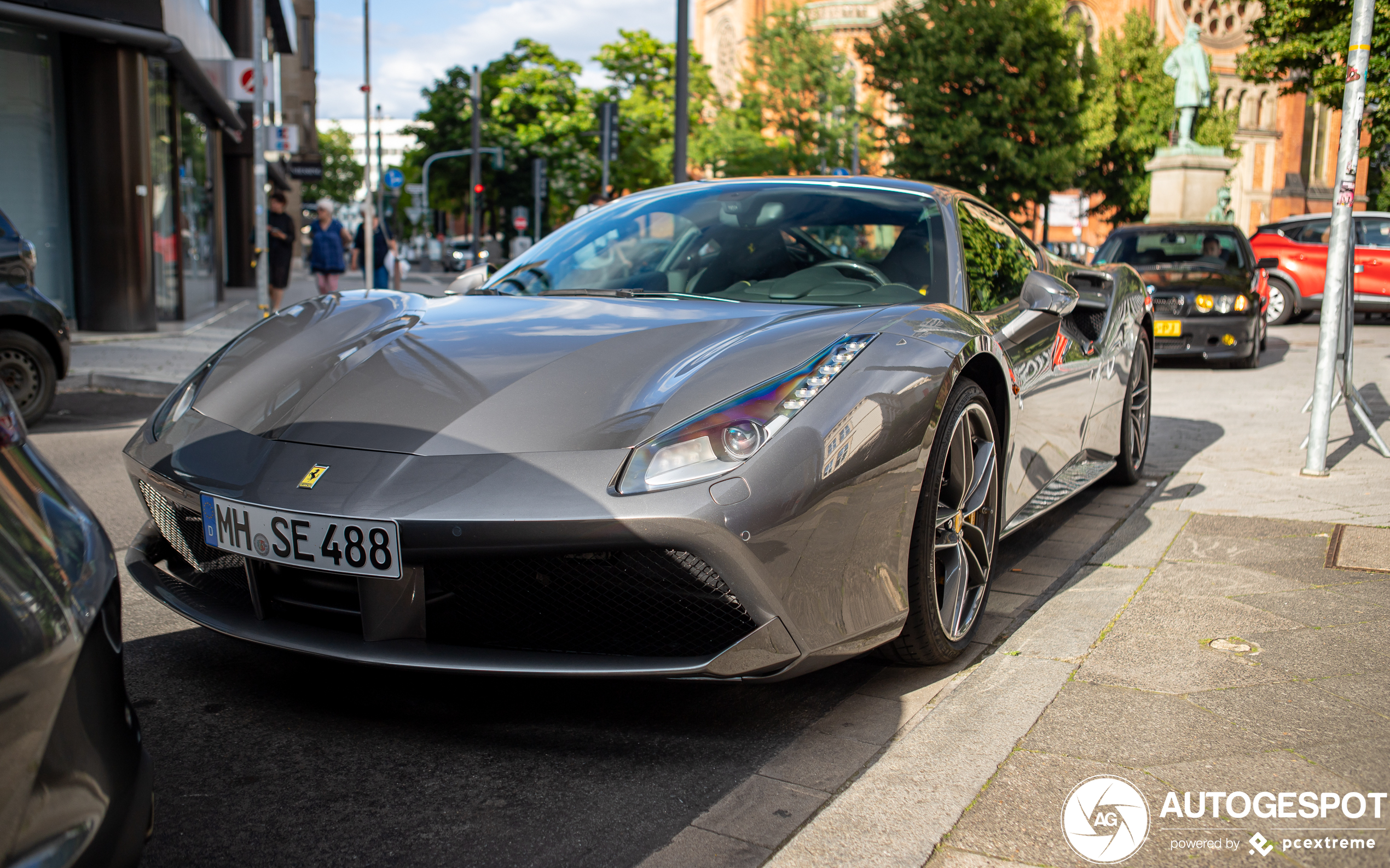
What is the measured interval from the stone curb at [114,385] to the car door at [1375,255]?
50.5 feet

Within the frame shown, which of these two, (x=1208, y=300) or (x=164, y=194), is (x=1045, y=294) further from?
(x=164, y=194)

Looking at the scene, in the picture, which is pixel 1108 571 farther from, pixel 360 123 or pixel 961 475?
pixel 360 123

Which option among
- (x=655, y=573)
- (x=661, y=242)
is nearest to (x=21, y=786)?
(x=655, y=573)

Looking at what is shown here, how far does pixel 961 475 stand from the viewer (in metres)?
3.12

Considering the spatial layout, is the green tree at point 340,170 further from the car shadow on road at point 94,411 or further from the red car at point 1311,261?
the car shadow on road at point 94,411

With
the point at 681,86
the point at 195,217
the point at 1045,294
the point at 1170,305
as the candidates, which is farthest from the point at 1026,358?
the point at 195,217

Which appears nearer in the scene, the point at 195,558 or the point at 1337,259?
the point at 195,558

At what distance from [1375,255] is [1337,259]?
12.7 m

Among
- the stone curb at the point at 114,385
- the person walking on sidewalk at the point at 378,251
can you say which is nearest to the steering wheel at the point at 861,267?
the stone curb at the point at 114,385

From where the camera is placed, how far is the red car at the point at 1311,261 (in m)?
16.4

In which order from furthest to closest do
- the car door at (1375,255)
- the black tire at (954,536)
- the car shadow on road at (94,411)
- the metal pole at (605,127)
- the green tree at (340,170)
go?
the green tree at (340,170), the car door at (1375,255), the metal pole at (605,127), the car shadow on road at (94,411), the black tire at (954,536)

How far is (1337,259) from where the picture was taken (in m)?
5.66

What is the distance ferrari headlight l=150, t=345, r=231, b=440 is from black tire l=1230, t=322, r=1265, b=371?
10.3 metres

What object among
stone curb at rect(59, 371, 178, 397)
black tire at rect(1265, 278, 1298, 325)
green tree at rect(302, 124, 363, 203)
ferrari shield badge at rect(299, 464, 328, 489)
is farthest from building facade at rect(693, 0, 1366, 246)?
ferrari shield badge at rect(299, 464, 328, 489)
